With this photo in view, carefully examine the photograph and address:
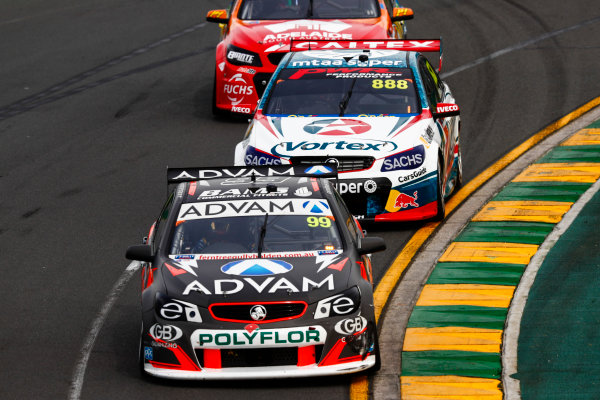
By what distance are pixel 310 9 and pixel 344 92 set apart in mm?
4475

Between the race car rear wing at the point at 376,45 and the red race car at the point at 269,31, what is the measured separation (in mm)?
1595

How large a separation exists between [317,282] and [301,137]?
4.28 meters

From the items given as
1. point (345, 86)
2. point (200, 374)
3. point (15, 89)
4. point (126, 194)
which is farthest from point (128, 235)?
point (15, 89)

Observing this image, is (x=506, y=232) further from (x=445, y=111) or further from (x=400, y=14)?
(x=400, y=14)

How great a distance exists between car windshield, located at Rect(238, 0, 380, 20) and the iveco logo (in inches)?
388

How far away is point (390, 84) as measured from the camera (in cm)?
1397

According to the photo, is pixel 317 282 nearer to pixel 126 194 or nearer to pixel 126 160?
pixel 126 194

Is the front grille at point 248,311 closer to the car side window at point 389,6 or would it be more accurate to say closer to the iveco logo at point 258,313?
the iveco logo at point 258,313

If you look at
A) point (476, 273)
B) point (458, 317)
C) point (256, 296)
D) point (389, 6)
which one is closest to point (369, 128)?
point (476, 273)

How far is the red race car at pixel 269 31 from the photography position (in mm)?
17453

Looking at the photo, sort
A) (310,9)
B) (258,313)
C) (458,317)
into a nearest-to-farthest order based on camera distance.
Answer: (258,313) < (458,317) < (310,9)

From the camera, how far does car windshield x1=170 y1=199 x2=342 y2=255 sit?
943 cm

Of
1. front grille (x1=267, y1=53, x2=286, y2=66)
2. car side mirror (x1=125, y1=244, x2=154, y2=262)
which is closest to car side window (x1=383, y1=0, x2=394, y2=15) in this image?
front grille (x1=267, y1=53, x2=286, y2=66)

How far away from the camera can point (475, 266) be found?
467 inches
